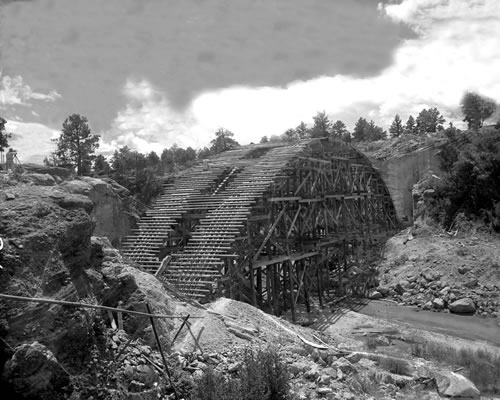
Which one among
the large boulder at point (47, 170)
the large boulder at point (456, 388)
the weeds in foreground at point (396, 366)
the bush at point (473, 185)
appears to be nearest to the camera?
the large boulder at point (456, 388)

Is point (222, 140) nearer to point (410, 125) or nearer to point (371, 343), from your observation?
point (410, 125)

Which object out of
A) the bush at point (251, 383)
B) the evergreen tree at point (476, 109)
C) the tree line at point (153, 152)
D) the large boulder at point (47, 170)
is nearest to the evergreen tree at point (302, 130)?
the tree line at point (153, 152)

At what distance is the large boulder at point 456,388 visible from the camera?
9609 mm

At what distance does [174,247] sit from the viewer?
18.3 m

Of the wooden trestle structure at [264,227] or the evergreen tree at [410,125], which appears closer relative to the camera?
the wooden trestle structure at [264,227]

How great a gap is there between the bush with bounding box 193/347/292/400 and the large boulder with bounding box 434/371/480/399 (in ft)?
13.0

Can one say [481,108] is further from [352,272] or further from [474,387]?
[474,387]

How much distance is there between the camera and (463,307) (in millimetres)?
20109

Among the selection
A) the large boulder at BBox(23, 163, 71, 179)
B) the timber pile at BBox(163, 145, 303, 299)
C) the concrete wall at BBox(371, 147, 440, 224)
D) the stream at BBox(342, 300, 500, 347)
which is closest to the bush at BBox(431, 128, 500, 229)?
the concrete wall at BBox(371, 147, 440, 224)

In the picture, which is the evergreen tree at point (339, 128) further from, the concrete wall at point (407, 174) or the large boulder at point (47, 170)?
the large boulder at point (47, 170)

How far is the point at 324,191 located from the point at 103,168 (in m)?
24.0

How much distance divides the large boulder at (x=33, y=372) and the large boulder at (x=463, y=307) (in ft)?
60.2

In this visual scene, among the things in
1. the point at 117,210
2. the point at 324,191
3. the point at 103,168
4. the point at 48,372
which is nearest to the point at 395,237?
the point at 324,191

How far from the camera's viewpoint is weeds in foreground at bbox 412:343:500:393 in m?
11.0
